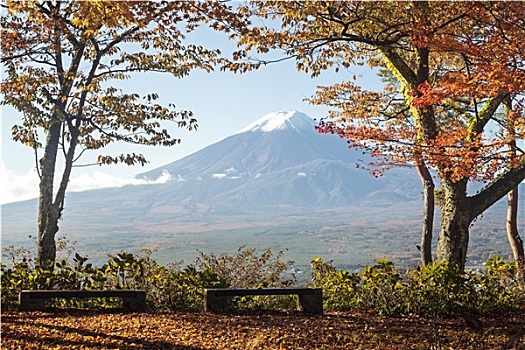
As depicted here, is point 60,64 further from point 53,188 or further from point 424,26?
point 424,26

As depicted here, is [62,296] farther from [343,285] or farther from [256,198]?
[256,198]

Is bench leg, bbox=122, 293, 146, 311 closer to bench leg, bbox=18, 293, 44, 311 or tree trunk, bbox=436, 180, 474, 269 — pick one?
bench leg, bbox=18, 293, 44, 311

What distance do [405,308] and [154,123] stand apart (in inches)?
210

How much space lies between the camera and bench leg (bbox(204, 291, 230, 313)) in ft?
21.8

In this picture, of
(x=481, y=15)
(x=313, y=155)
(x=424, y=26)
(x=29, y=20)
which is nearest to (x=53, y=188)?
(x=29, y=20)

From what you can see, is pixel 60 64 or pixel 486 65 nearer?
pixel 486 65

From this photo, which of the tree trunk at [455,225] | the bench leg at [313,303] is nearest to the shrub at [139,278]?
the bench leg at [313,303]

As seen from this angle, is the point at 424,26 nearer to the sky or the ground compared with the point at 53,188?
nearer to the sky

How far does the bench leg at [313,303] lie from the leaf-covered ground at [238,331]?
0.15 metres

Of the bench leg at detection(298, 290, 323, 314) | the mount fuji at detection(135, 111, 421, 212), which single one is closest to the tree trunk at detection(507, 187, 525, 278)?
the bench leg at detection(298, 290, 323, 314)

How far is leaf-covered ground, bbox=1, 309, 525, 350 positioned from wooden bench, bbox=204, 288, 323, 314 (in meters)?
0.20

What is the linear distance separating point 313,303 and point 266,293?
58cm

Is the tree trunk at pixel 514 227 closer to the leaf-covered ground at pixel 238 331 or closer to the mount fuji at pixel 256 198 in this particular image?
the leaf-covered ground at pixel 238 331

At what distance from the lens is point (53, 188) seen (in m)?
8.90
